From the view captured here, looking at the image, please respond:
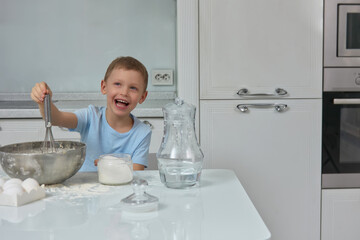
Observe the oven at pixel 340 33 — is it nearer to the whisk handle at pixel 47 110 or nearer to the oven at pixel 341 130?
the oven at pixel 341 130

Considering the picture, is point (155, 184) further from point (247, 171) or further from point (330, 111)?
point (330, 111)

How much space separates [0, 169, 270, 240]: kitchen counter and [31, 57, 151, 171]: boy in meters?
0.46

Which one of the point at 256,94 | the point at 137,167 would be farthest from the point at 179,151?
the point at 256,94

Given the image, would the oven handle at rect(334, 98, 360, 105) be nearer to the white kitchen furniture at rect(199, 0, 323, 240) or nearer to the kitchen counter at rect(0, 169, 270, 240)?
the white kitchen furniture at rect(199, 0, 323, 240)

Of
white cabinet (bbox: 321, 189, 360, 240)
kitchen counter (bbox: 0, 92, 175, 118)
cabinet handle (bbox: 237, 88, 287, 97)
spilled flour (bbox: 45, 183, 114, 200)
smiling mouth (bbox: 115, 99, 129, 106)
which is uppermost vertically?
smiling mouth (bbox: 115, 99, 129, 106)

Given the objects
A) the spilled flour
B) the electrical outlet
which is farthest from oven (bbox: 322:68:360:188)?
the spilled flour

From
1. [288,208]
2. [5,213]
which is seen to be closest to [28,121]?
[288,208]

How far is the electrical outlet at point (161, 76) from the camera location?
2.83 m

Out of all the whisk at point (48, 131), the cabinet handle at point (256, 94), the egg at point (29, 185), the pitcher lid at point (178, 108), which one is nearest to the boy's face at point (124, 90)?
the whisk at point (48, 131)

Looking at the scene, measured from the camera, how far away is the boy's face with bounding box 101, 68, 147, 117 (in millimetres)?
1520

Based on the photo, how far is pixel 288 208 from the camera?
222 cm

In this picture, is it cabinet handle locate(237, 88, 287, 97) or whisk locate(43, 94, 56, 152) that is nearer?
whisk locate(43, 94, 56, 152)

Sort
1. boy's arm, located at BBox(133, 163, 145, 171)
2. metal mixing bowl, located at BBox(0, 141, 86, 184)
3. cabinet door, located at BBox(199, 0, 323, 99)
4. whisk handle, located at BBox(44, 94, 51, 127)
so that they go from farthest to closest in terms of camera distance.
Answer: cabinet door, located at BBox(199, 0, 323, 99), boy's arm, located at BBox(133, 163, 145, 171), whisk handle, located at BBox(44, 94, 51, 127), metal mixing bowl, located at BBox(0, 141, 86, 184)

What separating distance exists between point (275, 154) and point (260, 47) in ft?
1.65
